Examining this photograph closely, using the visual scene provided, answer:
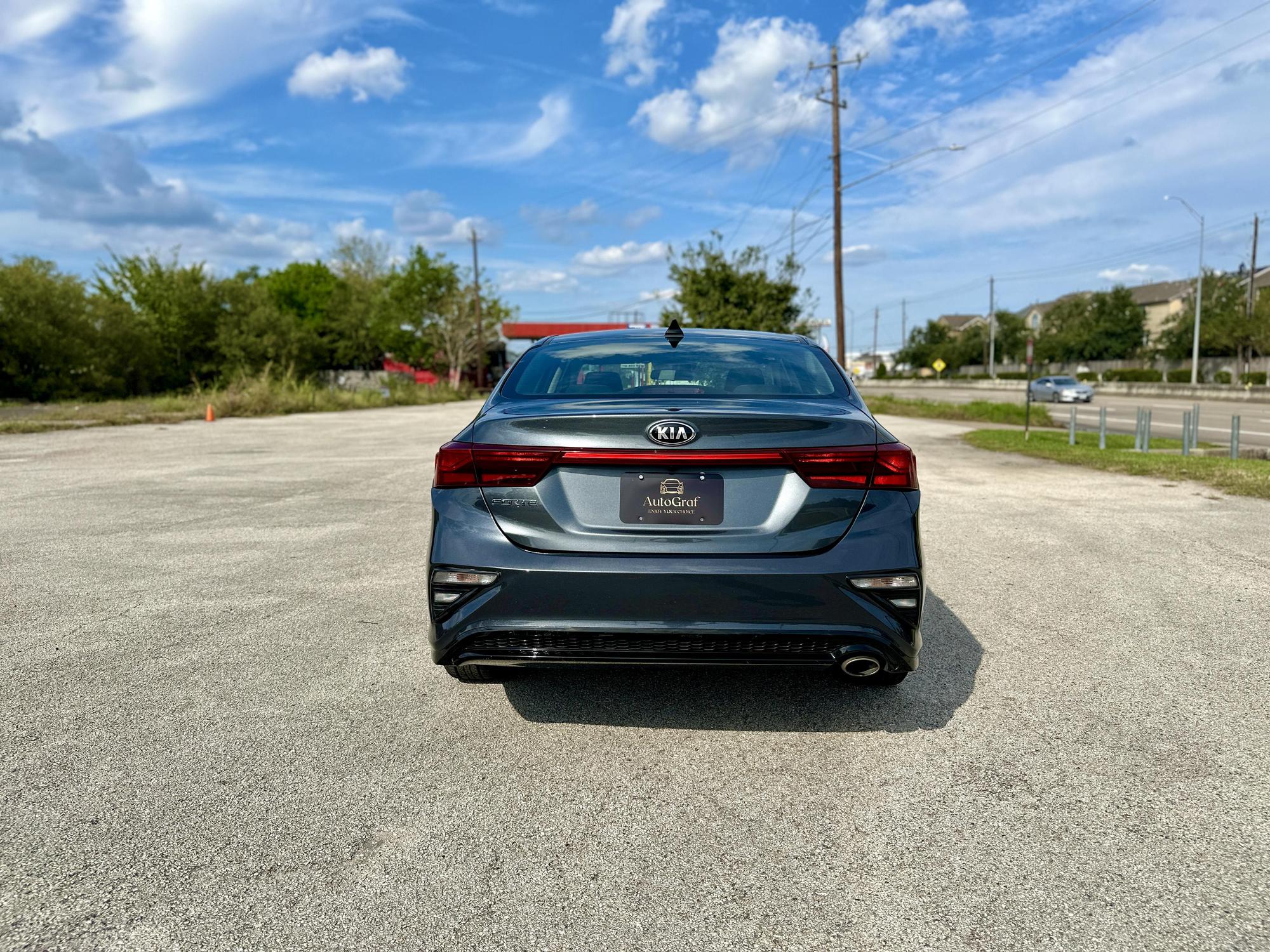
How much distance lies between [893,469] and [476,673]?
6.10 ft

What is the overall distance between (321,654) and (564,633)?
190 centimetres

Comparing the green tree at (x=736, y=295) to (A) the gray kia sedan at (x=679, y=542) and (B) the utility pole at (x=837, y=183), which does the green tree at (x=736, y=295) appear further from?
(A) the gray kia sedan at (x=679, y=542)

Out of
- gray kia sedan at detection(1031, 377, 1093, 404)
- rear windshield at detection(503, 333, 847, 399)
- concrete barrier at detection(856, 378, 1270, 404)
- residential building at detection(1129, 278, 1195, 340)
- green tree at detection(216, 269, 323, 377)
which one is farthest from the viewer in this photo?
residential building at detection(1129, 278, 1195, 340)

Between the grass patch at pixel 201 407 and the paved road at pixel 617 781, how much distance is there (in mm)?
19174

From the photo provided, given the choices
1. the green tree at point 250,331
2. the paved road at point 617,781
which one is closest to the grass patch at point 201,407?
the green tree at point 250,331

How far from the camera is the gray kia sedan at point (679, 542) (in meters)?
3.30

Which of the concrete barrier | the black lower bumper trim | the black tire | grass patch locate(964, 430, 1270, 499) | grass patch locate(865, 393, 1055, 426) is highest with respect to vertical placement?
the black lower bumper trim

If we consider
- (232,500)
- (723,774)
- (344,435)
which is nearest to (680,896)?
(723,774)

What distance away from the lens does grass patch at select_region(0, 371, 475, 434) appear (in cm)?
2288

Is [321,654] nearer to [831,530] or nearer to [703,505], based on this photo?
[703,505]

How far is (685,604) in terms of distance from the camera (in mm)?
3285

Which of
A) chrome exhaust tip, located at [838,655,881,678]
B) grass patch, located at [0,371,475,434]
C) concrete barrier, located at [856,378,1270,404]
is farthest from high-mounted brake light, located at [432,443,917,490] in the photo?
concrete barrier, located at [856,378,1270,404]

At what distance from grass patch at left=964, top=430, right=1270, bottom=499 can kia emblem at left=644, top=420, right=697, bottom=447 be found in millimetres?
9284

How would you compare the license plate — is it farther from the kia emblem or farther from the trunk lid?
the kia emblem
